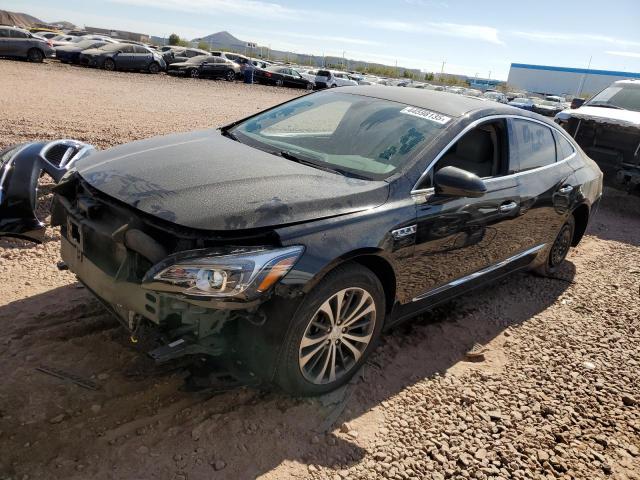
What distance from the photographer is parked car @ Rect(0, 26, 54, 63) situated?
23.8m

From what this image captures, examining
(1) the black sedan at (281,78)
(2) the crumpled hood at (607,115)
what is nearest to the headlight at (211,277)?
(2) the crumpled hood at (607,115)

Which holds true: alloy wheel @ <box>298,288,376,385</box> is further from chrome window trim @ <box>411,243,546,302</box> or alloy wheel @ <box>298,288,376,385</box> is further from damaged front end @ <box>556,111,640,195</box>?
damaged front end @ <box>556,111,640,195</box>

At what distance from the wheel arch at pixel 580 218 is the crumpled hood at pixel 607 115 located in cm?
386

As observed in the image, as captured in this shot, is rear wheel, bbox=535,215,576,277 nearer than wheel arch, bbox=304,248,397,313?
No

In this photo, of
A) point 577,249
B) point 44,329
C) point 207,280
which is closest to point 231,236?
point 207,280

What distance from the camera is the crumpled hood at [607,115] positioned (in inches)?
→ 333

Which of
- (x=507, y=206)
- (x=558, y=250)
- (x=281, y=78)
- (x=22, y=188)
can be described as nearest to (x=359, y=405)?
(x=507, y=206)

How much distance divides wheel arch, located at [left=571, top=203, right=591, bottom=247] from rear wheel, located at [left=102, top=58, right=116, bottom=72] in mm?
25849

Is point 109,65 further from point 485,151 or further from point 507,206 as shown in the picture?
point 507,206

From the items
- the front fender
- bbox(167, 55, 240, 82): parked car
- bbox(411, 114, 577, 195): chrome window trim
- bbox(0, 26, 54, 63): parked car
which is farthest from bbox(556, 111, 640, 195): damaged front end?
bbox(0, 26, 54, 63): parked car

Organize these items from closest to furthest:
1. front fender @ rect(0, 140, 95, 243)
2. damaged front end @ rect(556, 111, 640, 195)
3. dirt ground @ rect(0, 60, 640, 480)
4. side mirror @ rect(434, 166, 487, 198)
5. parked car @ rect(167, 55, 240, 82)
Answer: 1. dirt ground @ rect(0, 60, 640, 480)
2. side mirror @ rect(434, 166, 487, 198)
3. front fender @ rect(0, 140, 95, 243)
4. damaged front end @ rect(556, 111, 640, 195)
5. parked car @ rect(167, 55, 240, 82)

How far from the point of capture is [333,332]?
9.73 feet

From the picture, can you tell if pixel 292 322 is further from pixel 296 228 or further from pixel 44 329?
pixel 44 329

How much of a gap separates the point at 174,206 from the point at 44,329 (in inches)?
58.4
